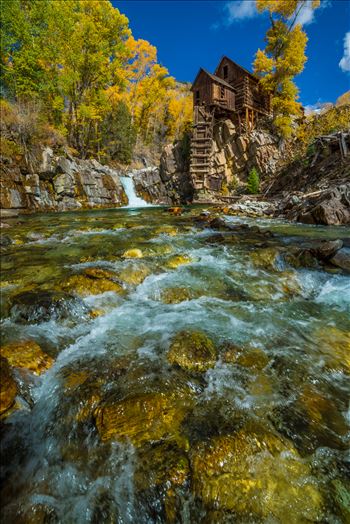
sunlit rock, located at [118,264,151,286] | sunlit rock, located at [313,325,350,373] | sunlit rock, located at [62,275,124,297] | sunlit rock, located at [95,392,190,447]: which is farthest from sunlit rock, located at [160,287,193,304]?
sunlit rock, located at [95,392,190,447]

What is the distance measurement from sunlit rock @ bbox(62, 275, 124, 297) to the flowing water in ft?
0.10

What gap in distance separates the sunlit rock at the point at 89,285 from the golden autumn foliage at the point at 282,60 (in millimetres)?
31147

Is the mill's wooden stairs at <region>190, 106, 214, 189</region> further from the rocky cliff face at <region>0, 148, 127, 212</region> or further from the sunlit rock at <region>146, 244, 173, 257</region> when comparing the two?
the sunlit rock at <region>146, 244, 173, 257</region>

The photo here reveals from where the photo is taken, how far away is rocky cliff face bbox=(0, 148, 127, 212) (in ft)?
54.0

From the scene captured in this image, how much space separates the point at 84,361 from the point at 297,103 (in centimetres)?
3567

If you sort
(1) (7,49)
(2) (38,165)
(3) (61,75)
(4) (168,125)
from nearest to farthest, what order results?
(2) (38,165), (1) (7,49), (3) (61,75), (4) (168,125)

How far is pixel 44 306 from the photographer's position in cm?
432

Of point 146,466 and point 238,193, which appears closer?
point 146,466

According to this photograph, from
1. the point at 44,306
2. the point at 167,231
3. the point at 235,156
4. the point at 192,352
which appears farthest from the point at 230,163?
the point at 192,352

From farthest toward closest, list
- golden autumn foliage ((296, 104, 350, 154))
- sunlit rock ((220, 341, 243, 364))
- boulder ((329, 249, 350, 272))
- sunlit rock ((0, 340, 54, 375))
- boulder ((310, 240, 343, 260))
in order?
golden autumn foliage ((296, 104, 350, 154)) < boulder ((310, 240, 343, 260)) < boulder ((329, 249, 350, 272)) < sunlit rock ((220, 341, 243, 364)) < sunlit rock ((0, 340, 54, 375))

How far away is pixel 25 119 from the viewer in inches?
720

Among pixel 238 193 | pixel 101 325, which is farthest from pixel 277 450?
pixel 238 193

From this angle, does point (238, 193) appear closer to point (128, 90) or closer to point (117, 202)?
point (117, 202)

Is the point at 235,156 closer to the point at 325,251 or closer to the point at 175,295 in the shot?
the point at 325,251
